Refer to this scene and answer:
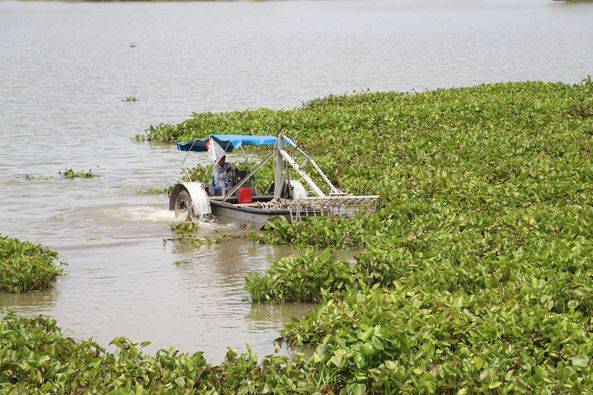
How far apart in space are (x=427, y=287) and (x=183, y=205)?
871cm

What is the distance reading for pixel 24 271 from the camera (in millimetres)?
15695

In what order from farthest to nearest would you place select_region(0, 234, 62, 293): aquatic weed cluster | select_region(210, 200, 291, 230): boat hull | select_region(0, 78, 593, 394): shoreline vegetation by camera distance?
select_region(210, 200, 291, 230): boat hull, select_region(0, 234, 62, 293): aquatic weed cluster, select_region(0, 78, 593, 394): shoreline vegetation

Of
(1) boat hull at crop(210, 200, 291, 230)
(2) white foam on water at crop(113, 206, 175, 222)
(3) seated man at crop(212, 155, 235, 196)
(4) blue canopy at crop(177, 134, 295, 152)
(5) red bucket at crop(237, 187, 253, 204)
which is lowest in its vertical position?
(2) white foam on water at crop(113, 206, 175, 222)

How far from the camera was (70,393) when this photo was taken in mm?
10289

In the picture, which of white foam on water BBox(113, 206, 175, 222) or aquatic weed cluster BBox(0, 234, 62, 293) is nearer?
aquatic weed cluster BBox(0, 234, 62, 293)

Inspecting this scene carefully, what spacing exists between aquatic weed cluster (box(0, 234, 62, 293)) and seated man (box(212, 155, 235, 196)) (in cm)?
514

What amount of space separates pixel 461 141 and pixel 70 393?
1562 cm

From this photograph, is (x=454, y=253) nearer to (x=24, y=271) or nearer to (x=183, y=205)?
(x=24, y=271)

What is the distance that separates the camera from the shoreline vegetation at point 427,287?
34.7 feet

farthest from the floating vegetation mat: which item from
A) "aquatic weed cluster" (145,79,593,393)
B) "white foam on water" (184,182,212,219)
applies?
"white foam on water" (184,182,212,219)

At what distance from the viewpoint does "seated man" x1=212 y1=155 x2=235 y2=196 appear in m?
21.0

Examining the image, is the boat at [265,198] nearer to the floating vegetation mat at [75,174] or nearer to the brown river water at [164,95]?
the brown river water at [164,95]

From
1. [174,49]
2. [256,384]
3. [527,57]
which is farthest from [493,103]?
[174,49]

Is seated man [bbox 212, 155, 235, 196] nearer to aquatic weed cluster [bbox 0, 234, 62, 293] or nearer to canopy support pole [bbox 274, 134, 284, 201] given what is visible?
canopy support pole [bbox 274, 134, 284, 201]
